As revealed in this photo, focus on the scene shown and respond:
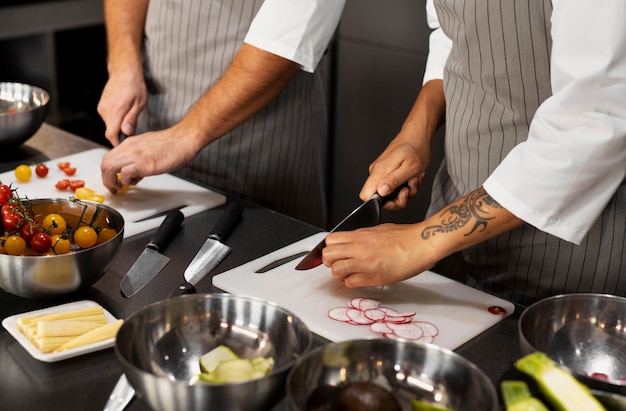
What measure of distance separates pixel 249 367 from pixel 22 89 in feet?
4.29

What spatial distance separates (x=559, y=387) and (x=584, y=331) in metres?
0.32

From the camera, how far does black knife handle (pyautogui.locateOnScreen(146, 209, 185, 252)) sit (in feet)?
4.84

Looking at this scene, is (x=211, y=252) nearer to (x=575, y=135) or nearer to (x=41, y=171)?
(x=41, y=171)

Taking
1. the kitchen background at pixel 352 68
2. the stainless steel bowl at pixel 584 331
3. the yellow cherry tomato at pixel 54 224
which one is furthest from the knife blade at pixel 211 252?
the kitchen background at pixel 352 68

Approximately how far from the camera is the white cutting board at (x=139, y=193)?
165 cm

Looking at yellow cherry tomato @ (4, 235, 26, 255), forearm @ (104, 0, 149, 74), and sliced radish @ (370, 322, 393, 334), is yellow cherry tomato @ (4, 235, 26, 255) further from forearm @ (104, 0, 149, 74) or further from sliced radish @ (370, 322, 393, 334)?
forearm @ (104, 0, 149, 74)

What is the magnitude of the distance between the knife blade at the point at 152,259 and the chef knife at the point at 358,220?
0.80 ft

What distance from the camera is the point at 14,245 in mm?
1269

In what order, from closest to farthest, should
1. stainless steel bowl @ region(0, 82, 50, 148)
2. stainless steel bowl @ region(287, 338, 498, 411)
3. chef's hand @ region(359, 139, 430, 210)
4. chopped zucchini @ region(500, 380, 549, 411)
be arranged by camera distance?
1. chopped zucchini @ region(500, 380, 549, 411)
2. stainless steel bowl @ region(287, 338, 498, 411)
3. chef's hand @ region(359, 139, 430, 210)
4. stainless steel bowl @ region(0, 82, 50, 148)

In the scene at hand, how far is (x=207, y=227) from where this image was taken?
160 cm

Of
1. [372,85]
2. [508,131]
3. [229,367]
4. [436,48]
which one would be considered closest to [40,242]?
[229,367]

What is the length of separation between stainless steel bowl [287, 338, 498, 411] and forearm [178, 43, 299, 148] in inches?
33.9

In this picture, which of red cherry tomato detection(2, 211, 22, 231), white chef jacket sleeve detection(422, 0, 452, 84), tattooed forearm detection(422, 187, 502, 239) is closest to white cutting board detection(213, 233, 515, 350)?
tattooed forearm detection(422, 187, 502, 239)

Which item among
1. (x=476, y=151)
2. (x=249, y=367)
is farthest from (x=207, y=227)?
(x=249, y=367)
